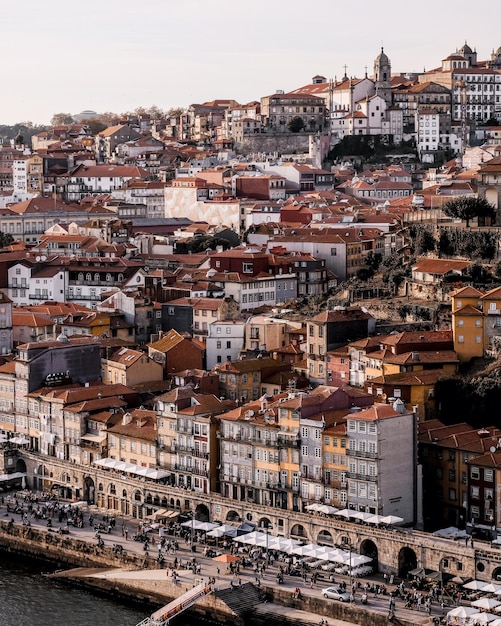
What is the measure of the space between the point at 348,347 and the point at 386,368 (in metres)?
3.26

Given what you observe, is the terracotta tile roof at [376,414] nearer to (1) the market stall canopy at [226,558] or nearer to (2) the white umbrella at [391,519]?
(2) the white umbrella at [391,519]

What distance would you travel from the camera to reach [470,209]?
66.0 metres

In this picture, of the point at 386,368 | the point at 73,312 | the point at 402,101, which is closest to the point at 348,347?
the point at 386,368

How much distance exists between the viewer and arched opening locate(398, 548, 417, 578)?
143 feet

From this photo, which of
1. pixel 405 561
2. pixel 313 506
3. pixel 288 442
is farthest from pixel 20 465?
pixel 405 561

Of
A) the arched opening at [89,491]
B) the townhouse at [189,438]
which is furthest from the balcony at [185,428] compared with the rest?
the arched opening at [89,491]

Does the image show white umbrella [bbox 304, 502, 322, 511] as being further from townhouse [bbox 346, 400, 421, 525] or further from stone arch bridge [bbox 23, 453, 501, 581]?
townhouse [bbox 346, 400, 421, 525]

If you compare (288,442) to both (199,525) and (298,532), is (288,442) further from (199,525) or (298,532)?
(199,525)

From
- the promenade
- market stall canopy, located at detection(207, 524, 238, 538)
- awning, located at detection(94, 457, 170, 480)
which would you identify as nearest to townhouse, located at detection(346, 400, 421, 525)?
the promenade

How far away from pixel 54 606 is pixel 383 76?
82.5 meters

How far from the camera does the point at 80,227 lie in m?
93.1

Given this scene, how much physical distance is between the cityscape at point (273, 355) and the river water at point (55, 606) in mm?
4798

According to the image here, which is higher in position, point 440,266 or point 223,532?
point 440,266

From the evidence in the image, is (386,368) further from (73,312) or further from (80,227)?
(80,227)
